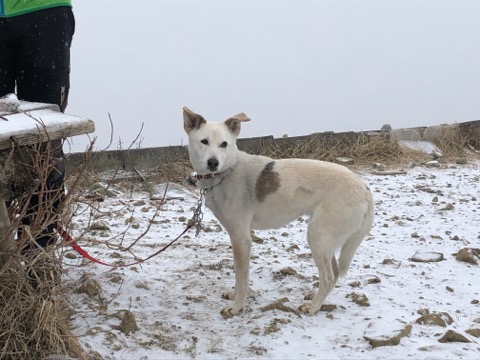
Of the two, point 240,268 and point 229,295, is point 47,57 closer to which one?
point 240,268

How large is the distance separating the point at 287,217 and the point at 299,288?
584 mm

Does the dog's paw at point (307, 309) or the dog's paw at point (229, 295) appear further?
the dog's paw at point (229, 295)

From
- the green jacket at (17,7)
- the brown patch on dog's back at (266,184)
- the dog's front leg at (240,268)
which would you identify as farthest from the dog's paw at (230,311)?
the green jacket at (17,7)

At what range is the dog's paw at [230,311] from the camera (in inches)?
129

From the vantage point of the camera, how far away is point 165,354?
2744 mm

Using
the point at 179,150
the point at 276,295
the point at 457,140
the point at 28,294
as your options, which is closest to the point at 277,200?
the point at 276,295

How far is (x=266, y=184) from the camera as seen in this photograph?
138 inches

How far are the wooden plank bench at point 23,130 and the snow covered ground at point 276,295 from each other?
0.46 metres

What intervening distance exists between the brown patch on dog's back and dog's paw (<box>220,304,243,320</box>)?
74cm

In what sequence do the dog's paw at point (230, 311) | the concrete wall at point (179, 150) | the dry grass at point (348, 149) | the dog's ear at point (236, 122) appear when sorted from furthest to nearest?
the dry grass at point (348, 149) → the concrete wall at point (179, 150) → the dog's ear at point (236, 122) → the dog's paw at point (230, 311)

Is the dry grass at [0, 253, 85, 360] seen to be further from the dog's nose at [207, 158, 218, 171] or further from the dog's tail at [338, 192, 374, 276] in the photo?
the dog's tail at [338, 192, 374, 276]

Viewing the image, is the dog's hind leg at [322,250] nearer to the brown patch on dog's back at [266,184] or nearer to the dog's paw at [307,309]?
the dog's paw at [307,309]

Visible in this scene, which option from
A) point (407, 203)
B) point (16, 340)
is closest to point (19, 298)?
point (16, 340)

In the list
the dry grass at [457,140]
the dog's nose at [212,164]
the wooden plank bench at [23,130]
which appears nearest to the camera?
the wooden plank bench at [23,130]
